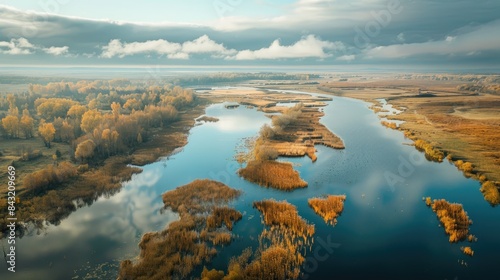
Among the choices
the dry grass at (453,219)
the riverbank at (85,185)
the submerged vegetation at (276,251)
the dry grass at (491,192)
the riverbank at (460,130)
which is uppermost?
the riverbank at (460,130)

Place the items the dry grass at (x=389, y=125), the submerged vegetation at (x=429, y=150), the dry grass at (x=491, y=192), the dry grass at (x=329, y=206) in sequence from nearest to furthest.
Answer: the dry grass at (x=329, y=206) < the dry grass at (x=491, y=192) < the submerged vegetation at (x=429, y=150) < the dry grass at (x=389, y=125)

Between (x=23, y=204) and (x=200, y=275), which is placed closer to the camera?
(x=200, y=275)

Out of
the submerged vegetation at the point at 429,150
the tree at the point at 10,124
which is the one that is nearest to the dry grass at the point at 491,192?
the submerged vegetation at the point at 429,150

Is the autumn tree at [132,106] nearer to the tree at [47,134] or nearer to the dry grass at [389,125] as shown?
the tree at [47,134]

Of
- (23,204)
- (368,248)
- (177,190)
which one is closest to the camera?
(368,248)

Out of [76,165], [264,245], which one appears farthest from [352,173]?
[76,165]

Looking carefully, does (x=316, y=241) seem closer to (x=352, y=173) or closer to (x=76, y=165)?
(x=352, y=173)
